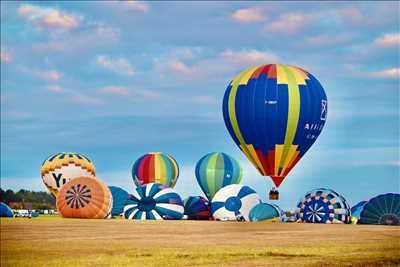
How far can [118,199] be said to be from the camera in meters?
52.4

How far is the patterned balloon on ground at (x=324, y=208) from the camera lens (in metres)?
42.1

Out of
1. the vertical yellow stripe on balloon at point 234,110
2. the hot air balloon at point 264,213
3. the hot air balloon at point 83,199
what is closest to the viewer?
the vertical yellow stripe on balloon at point 234,110

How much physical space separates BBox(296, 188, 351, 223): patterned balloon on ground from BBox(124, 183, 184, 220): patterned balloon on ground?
27.8 feet

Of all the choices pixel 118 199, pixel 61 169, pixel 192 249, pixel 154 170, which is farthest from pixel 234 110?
pixel 154 170

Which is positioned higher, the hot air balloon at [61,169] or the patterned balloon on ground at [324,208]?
Answer: the hot air balloon at [61,169]

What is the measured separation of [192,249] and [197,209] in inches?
1153

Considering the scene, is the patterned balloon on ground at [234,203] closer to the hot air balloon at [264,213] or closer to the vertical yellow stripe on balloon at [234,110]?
the hot air balloon at [264,213]

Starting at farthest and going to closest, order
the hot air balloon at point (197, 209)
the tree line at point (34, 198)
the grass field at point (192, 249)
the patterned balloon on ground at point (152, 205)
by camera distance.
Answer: the tree line at point (34, 198) → the hot air balloon at point (197, 209) → the patterned balloon on ground at point (152, 205) → the grass field at point (192, 249)

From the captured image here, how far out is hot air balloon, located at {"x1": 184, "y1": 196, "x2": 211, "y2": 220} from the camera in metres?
50.3

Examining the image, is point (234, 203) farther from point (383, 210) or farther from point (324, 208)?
point (383, 210)

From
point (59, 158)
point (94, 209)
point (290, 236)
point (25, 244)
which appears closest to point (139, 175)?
point (59, 158)

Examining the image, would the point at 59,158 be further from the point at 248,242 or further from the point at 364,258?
the point at 364,258

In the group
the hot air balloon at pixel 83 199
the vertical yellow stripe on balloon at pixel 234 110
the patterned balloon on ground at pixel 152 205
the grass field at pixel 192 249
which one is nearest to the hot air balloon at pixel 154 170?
the patterned balloon on ground at pixel 152 205

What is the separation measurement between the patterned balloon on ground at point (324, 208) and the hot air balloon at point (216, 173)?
1322 cm
